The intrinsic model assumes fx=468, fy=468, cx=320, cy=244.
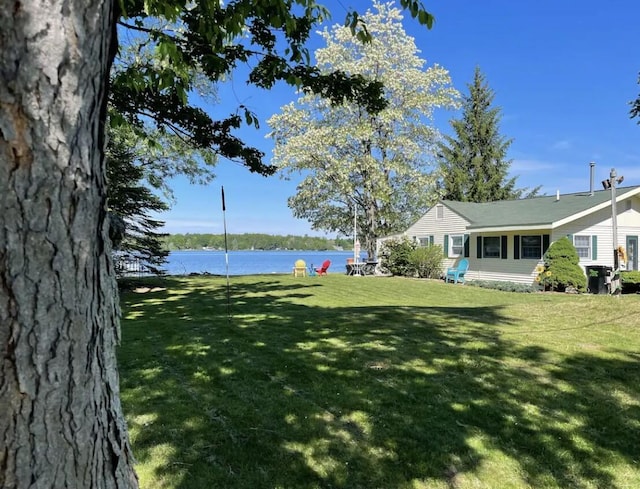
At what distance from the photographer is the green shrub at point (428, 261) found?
72.1 feet

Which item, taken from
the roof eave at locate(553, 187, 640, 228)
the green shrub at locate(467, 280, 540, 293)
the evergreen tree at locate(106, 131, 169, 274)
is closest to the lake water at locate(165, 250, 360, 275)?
the evergreen tree at locate(106, 131, 169, 274)

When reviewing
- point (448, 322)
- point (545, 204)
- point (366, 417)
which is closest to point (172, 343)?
point (366, 417)

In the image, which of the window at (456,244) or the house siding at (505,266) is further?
the window at (456,244)

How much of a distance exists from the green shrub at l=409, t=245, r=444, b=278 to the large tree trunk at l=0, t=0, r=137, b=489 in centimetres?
2139

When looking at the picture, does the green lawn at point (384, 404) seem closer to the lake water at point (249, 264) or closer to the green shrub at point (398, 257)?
the lake water at point (249, 264)

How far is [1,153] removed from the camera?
3.67ft

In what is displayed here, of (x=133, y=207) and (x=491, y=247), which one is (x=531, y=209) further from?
(x=133, y=207)

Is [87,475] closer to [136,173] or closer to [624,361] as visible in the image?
[624,361]

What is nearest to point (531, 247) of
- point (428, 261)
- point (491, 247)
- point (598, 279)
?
point (491, 247)

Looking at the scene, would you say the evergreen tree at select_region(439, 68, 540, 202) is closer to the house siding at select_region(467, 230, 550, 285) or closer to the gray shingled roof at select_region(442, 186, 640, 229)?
the gray shingled roof at select_region(442, 186, 640, 229)

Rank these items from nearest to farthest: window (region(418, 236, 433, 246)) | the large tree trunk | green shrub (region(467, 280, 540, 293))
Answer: the large tree trunk, green shrub (region(467, 280, 540, 293)), window (region(418, 236, 433, 246))

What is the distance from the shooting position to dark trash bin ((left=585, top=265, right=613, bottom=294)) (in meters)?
15.9

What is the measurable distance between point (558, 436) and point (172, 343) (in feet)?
14.5

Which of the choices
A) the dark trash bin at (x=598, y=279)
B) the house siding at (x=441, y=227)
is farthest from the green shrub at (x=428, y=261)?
the dark trash bin at (x=598, y=279)
